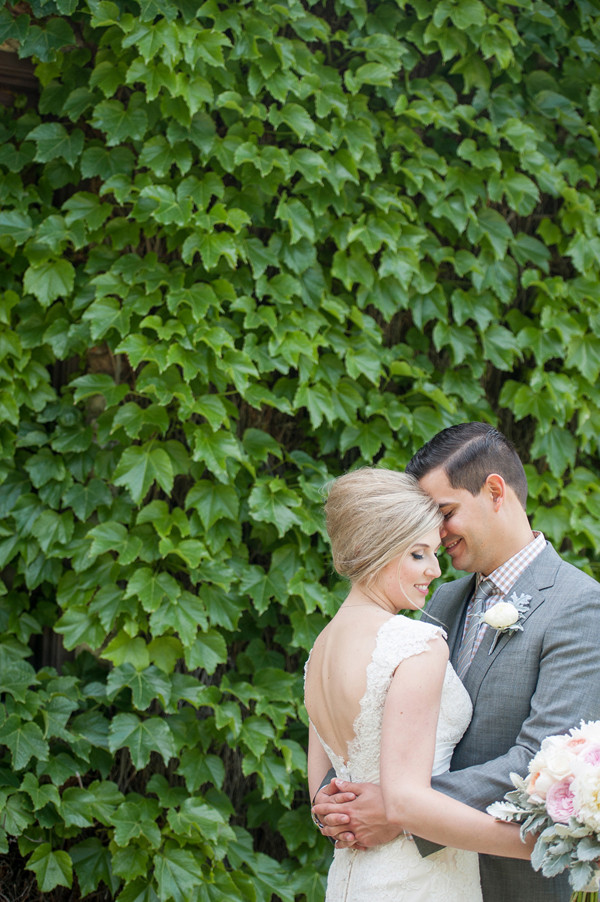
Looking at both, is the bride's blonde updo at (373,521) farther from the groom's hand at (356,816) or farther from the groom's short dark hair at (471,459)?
the groom's hand at (356,816)

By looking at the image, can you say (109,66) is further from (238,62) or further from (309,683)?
(309,683)

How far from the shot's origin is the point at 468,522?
1903 millimetres

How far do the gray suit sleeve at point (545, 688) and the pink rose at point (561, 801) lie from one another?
0.17 meters

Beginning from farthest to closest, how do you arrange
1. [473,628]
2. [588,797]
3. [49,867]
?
[49,867], [473,628], [588,797]

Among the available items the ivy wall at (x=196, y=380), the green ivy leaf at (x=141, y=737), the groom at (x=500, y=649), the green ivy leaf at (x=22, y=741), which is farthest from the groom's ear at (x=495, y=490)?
the green ivy leaf at (x=22, y=741)

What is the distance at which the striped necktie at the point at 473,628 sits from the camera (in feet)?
6.12

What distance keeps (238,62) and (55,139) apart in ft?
2.22

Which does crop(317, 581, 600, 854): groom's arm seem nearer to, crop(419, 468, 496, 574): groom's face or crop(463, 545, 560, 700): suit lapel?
crop(463, 545, 560, 700): suit lapel

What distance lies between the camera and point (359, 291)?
3104 mm

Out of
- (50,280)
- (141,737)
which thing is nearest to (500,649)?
(141,737)

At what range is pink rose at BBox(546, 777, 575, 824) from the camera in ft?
4.46

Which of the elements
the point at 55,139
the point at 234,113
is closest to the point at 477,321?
the point at 234,113

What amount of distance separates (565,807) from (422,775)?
0.27 meters

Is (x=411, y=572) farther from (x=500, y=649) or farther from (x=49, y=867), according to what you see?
(x=49, y=867)
